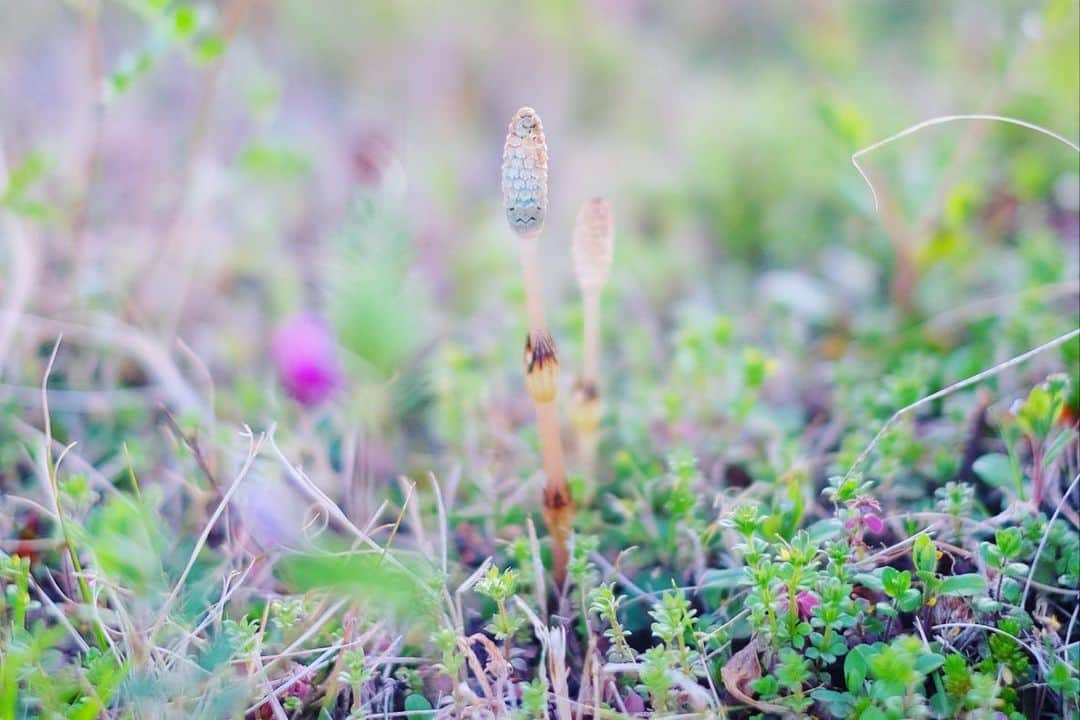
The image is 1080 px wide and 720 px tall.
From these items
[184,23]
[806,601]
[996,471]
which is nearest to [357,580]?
[806,601]

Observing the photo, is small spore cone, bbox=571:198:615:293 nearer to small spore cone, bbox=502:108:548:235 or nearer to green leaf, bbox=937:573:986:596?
small spore cone, bbox=502:108:548:235

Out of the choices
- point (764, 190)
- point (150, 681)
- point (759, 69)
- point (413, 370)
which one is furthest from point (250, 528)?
point (759, 69)

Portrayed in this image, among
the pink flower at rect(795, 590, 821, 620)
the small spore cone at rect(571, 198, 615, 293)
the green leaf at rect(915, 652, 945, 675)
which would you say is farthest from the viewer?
the small spore cone at rect(571, 198, 615, 293)

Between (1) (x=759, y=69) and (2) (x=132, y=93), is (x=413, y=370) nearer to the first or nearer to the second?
(2) (x=132, y=93)

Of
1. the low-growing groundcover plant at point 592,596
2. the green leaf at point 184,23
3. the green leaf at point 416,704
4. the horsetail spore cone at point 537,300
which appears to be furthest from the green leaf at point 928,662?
the green leaf at point 184,23

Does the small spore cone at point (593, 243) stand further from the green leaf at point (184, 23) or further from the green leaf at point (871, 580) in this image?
the green leaf at point (184, 23)

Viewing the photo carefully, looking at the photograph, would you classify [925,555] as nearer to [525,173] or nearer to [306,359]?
[525,173]

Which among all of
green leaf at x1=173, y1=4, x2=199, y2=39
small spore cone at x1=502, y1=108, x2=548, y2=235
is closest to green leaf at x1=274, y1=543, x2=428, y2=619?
small spore cone at x1=502, y1=108, x2=548, y2=235
